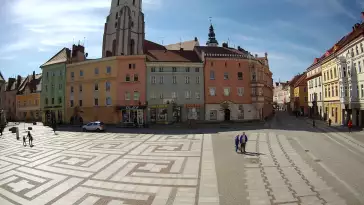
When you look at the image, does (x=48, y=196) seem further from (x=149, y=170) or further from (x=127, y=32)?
(x=127, y=32)

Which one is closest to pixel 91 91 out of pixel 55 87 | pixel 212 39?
pixel 55 87

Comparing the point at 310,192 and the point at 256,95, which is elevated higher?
the point at 256,95

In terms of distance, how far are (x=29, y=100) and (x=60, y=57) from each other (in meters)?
24.8

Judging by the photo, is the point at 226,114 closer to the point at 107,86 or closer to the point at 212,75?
the point at 212,75

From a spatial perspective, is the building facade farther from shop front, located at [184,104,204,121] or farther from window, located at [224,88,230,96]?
window, located at [224,88,230,96]

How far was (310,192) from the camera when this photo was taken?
10.8 meters

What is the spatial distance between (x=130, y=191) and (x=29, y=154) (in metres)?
14.8

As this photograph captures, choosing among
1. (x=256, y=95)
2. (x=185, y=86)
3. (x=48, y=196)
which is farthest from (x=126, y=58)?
(x=48, y=196)

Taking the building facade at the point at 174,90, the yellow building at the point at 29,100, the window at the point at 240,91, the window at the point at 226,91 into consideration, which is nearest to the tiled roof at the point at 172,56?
the building facade at the point at 174,90

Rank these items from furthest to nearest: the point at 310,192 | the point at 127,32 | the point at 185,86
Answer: the point at 127,32, the point at 185,86, the point at 310,192

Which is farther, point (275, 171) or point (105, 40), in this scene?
point (105, 40)

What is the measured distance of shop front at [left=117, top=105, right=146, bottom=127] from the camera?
4409 cm

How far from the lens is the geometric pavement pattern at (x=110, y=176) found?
10734mm

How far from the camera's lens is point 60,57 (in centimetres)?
5491
